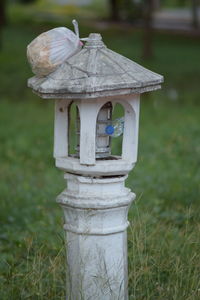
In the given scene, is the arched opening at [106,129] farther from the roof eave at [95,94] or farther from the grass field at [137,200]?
the grass field at [137,200]

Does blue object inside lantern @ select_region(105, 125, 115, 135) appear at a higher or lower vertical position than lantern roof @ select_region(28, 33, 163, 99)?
lower

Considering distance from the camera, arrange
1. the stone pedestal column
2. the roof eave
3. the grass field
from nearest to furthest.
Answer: the roof eave < the stone pedestal column < the grass field

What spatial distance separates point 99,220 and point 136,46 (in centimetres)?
2222

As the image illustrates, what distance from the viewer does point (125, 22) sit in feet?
119

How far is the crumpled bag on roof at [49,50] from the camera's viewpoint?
4.08 metres

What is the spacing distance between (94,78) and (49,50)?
35 centimetres

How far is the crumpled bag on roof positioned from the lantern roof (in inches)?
1.4

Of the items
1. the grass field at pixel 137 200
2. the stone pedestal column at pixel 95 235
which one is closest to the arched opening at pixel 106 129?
the stone pedestal column at pixel 95 235

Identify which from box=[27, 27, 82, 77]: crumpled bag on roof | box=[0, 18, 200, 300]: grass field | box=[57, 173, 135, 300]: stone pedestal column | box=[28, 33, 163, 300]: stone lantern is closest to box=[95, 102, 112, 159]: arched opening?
box=[28, 33, 163, 300]: stone lantern

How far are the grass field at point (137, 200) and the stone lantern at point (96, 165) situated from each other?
0.23m

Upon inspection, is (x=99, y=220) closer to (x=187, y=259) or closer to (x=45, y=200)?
(x=187, y=259)

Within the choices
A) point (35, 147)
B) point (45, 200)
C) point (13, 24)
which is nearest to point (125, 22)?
point (13, 24)

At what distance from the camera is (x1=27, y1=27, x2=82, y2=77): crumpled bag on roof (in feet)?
13.4

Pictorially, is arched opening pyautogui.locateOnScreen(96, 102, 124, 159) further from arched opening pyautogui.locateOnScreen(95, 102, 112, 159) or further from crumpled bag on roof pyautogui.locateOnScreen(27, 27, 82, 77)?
crumpled bag on roof pyautogui.locateOnScreen(27, 27, 82, 77)
